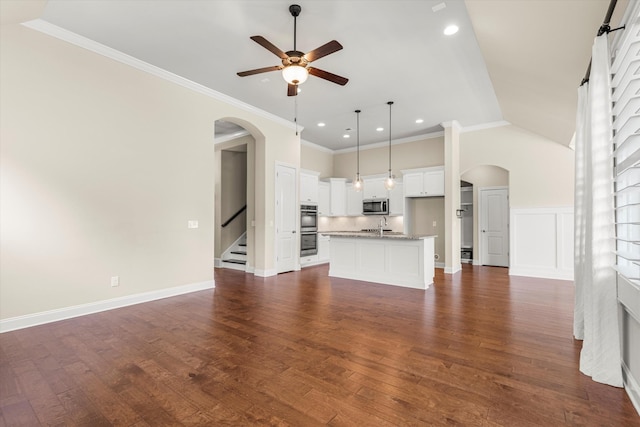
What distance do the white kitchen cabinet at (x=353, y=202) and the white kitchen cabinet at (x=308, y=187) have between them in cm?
128

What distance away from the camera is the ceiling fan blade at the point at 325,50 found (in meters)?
2.90

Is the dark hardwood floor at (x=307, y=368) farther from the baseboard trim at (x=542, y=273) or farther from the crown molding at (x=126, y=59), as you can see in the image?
the crown molding at (x=126, y=59)

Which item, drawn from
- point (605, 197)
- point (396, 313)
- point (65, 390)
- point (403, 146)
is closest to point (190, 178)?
point (65, 390)

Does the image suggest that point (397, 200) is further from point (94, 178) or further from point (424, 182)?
point (94, 178)

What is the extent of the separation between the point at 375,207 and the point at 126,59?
21.1ft

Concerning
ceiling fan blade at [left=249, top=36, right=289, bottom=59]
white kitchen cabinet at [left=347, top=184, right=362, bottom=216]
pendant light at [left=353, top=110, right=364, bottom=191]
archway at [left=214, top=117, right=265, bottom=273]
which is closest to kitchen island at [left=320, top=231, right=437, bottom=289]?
pendant light at [left=353, top=110, right=364, bottom=191]

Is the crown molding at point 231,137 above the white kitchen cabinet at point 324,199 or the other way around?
above

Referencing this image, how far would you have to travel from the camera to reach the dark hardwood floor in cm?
191

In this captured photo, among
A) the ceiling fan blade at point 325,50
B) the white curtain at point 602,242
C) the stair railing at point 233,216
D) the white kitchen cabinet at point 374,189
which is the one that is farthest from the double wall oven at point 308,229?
the white curtain at point 602,242

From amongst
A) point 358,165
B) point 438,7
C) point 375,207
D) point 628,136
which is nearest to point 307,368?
point 628,136

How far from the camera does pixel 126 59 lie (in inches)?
167

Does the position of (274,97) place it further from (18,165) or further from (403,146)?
(403,146)

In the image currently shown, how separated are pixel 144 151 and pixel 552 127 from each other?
23.1ft

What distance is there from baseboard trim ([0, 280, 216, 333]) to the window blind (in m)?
5.29
